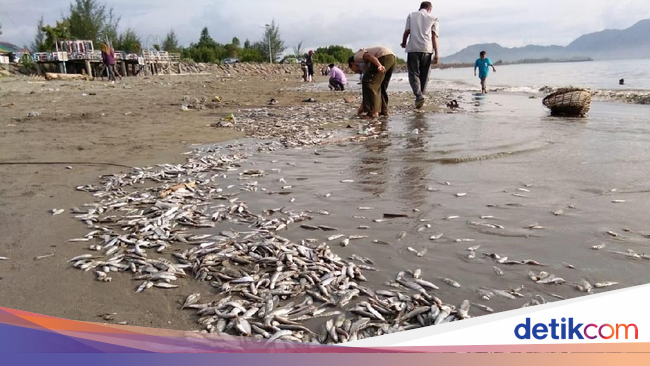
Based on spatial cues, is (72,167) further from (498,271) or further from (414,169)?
(498,271)

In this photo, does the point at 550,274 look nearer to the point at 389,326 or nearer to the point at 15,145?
the point at 389,326

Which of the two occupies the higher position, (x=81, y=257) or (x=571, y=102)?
(x=571, y=102)

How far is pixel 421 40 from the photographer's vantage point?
1325cm

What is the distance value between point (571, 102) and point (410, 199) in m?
9.99

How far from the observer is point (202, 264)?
394 centimetres

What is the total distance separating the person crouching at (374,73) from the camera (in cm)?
1244

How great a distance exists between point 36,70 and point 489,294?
147ft

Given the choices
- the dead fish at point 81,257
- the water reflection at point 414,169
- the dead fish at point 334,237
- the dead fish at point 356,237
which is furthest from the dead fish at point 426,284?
the dead fish at point 81,257

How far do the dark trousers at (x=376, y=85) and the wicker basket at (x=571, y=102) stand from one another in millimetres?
5103

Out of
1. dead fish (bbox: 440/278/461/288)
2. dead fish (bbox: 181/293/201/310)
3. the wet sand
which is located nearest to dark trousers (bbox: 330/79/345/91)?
the wet sand

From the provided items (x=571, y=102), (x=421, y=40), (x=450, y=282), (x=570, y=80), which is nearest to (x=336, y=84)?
(x=421, y=40)

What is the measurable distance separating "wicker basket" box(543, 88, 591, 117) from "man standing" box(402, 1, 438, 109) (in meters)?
3.82

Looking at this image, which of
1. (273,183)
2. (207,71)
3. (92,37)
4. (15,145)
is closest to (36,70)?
(92,37)

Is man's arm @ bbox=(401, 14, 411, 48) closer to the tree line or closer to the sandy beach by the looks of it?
the sandy beach
